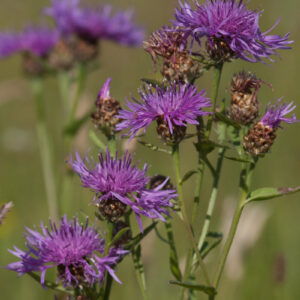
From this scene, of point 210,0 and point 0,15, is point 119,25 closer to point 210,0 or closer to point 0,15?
point 210,0

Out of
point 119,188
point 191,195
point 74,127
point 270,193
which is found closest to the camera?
point 119,188

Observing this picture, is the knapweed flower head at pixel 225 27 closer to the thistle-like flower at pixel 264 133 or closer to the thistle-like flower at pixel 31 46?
the thistle-like flower at pixel 264 133

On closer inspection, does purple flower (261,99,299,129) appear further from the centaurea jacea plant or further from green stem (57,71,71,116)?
green stem (57,71,71,116)

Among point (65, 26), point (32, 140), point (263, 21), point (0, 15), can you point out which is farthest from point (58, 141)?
point (0, 15)

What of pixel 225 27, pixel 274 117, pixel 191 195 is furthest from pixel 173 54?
pixel 191 195

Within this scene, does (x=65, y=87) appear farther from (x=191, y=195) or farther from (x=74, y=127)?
(x=191, y=195)

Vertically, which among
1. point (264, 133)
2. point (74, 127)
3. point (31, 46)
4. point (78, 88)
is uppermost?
point (31, 46)
